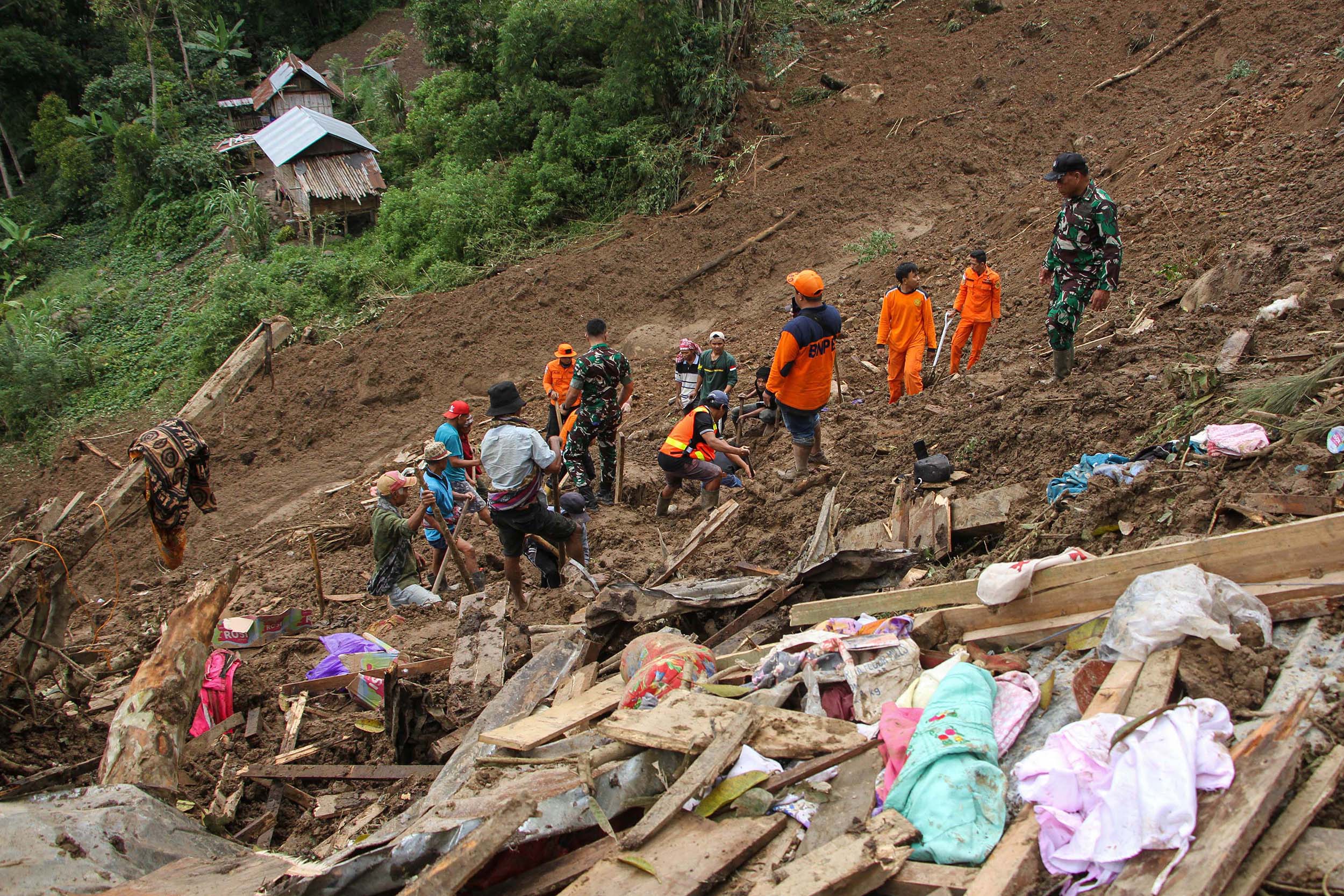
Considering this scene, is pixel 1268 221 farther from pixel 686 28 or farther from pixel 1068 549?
pixel 686 28

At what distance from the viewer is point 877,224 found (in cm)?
1552

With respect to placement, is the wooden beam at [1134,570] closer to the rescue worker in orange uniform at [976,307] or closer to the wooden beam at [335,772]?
the wooden beam at [335,772]

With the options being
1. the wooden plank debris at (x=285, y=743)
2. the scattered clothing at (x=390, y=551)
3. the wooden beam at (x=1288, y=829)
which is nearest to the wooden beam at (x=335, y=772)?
the wooden plank debris at (x=285, y=743)

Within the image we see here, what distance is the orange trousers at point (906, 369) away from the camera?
9.05 metres

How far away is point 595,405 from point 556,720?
15.7ft

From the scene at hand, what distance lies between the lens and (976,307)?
905 centimetres

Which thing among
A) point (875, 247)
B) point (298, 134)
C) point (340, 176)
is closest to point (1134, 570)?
point (875, 247)

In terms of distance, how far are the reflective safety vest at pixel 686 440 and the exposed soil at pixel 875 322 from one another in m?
0.66

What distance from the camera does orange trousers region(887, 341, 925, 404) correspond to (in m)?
9.05

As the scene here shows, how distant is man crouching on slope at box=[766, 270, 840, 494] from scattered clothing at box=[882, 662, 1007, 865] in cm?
403

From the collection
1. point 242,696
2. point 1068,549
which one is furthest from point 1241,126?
point 242,696

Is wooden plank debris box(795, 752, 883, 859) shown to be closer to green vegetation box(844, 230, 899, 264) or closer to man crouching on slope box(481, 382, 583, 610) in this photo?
man crouching on slope box(481, 382, 583, 610)

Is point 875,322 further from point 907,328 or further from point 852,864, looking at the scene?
point 852,864

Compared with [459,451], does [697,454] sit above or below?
below
